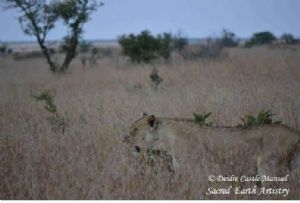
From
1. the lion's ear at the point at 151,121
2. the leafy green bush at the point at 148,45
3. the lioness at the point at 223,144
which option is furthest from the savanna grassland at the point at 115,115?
the leafy green bush at the point at 148,45

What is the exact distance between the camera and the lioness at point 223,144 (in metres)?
3.59

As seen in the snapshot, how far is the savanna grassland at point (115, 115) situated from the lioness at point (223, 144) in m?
0.06

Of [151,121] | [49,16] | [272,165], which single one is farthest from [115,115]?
[49,16]

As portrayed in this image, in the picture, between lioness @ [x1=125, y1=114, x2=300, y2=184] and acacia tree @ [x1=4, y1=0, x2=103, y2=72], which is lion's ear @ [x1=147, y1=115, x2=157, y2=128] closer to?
lioness @ [x1=125, y1=114, x2=300, y2=184]

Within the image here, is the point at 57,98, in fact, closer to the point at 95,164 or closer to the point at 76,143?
the point at 76,143

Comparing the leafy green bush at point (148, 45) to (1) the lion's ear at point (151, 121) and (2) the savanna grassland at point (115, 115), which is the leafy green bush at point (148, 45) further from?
(1) the lion's ear at point (151, 121)

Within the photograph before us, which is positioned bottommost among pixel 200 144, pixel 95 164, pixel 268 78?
pixel 95 164

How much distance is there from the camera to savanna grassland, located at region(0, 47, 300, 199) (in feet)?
12.4

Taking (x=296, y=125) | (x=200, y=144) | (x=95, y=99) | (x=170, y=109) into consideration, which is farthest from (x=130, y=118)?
(x=296, y=125)

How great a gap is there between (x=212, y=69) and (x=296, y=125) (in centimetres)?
253

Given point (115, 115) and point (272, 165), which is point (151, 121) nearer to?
point (272, 165)

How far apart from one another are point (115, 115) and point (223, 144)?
215 centimetres

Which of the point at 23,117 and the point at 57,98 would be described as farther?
the point at 57,98

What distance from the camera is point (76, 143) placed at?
15.9 ft
